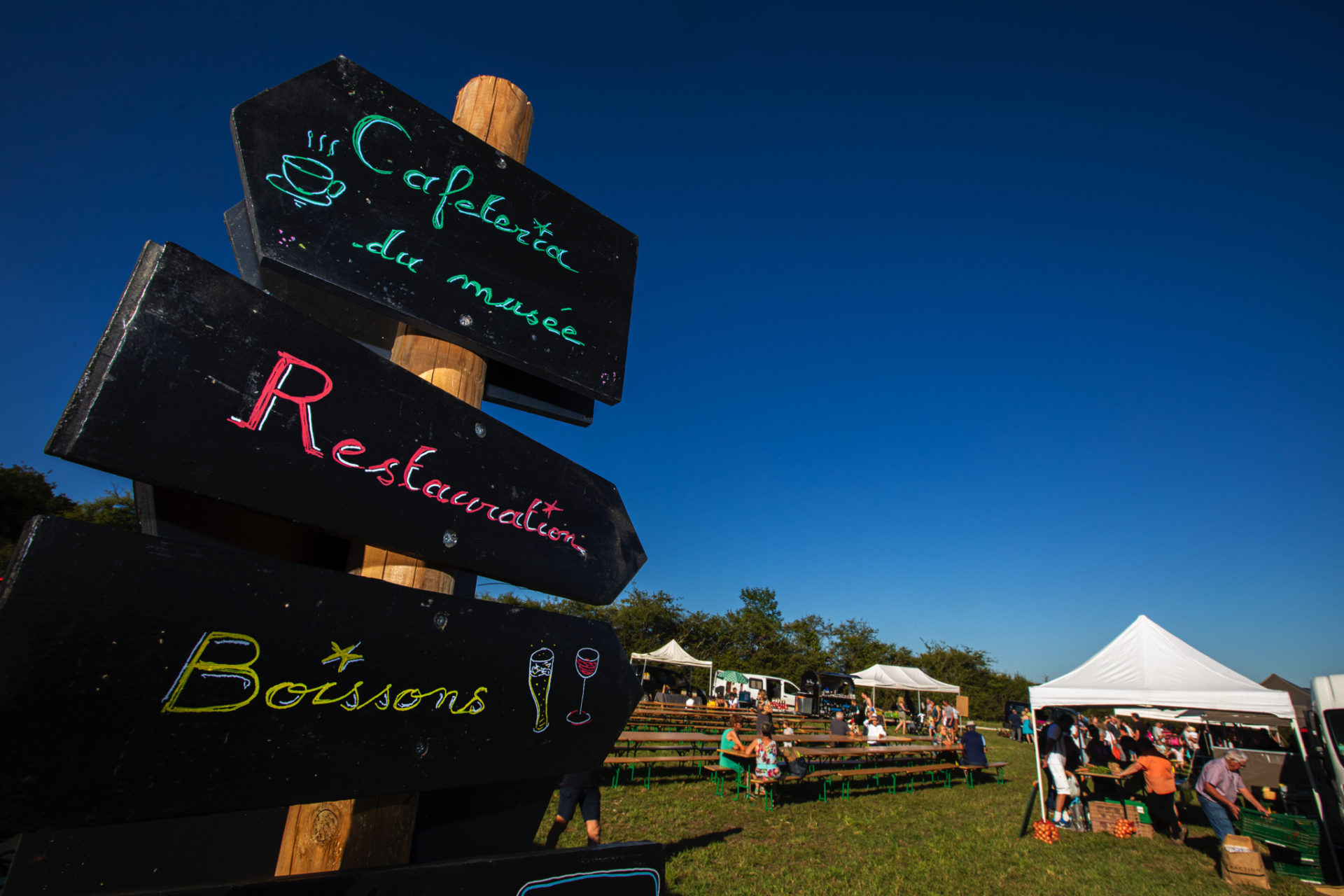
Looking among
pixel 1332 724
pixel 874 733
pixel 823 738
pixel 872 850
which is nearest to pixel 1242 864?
pixel 1332 724

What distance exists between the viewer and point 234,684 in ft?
2.69

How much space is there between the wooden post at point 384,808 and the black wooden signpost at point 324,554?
0.5 inches

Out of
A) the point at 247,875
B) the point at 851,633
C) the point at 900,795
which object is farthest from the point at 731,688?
the point at 247,875

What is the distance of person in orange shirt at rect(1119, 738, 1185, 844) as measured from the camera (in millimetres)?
8930

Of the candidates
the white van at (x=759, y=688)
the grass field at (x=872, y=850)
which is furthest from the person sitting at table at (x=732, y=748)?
the white van at (x=759, y=688)

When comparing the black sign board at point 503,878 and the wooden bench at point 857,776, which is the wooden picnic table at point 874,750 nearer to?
the wooden bench at point 857,776

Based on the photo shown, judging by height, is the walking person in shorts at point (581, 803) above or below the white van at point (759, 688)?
below

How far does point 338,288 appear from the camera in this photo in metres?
1.21

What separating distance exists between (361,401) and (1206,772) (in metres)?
11.2

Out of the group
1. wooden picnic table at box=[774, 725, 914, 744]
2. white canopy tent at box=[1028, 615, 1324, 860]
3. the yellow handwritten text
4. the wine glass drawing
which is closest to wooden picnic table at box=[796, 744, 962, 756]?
wooden picnic table at box=[774, 725, 914, 744]

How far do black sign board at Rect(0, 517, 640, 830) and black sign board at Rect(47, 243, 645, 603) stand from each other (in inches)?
4.4

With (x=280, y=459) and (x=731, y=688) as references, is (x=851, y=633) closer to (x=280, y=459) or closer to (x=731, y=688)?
(x=731, y=688)

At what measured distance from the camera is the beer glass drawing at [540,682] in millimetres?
1210

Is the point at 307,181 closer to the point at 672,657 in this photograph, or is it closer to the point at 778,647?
the point at 672,657
